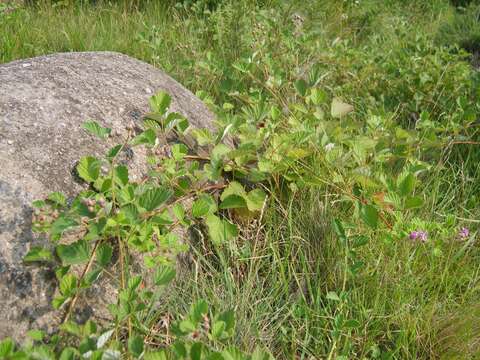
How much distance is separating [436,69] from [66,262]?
2289 millimetres

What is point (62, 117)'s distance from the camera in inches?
72.3

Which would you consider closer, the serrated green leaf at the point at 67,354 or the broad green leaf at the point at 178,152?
the serrated green leaf at the point at 67,354

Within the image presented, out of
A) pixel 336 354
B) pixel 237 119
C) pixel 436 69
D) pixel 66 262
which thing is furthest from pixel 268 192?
pixel 436 69

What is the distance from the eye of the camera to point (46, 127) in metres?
1.77

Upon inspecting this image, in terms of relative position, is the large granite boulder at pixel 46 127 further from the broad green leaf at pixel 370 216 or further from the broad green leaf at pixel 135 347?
the broad green leaf at pixel 370 216

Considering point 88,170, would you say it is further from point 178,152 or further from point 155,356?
point 155,356

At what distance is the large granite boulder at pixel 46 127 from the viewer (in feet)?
4.92

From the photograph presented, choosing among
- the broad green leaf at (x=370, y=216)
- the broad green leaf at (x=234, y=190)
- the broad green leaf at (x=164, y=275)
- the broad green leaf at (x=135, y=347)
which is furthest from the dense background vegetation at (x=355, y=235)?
the broad green leaf at (x=135, y=347)

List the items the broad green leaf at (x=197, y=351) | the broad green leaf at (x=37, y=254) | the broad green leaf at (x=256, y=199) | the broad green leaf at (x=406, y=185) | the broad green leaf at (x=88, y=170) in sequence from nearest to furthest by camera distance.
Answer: the broad green leaf at (x=197, y=351), the broad green leaf at (x=37, y=254), the broad green leaf at (x=88, y=170), the broad green leaf at (x=406, y=185), the broad green leaf at (x=256, y=199)

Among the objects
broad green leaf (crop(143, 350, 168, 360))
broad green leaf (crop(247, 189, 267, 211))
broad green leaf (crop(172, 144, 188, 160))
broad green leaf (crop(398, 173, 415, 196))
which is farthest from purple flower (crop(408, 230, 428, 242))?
broad green leaf (crop(143, 350, 168, 360))

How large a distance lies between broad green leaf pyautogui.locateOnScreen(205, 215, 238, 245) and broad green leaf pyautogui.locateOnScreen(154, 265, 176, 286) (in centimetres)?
31

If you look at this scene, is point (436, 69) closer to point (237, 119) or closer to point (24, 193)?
point (237, 119)

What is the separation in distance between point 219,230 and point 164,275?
36 centimetres

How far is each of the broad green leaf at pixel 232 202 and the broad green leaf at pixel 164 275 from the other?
1.51ft
